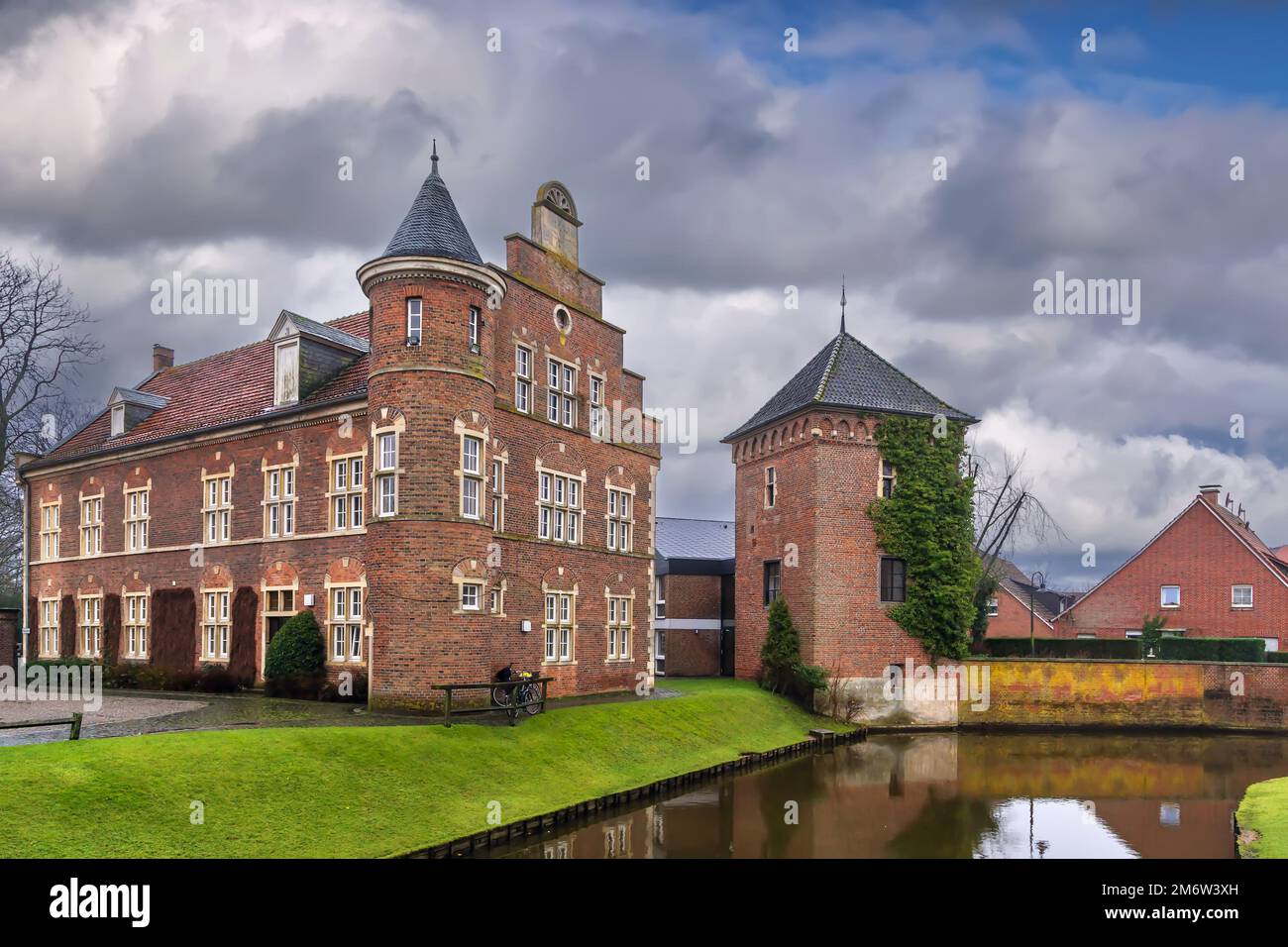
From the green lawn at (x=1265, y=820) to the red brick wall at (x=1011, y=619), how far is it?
32.7 metres

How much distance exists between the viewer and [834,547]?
118 ft

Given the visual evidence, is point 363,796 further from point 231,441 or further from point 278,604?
point 231,441

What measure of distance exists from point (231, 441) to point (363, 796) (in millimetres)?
16455

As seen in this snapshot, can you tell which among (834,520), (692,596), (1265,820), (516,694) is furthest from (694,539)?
(1265,820)

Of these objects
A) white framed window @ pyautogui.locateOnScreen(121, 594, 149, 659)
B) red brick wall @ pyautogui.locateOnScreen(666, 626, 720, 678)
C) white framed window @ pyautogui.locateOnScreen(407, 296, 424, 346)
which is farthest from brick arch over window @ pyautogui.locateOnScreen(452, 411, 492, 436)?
red brick wall @ pyautogui.locateOnScreen(666, 626, 720, 678)

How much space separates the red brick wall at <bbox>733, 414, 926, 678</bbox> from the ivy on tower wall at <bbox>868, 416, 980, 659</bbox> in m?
0.67

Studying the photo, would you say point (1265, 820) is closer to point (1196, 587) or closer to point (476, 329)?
point (476, 329)

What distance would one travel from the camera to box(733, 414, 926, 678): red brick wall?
35562 millimetres

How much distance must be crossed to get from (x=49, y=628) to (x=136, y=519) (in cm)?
750

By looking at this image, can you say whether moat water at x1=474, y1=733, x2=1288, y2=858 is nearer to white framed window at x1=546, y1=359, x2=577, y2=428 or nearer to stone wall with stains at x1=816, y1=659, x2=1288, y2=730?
stone wall with stains at x1=816, y1=659, x2=1288, y2=730

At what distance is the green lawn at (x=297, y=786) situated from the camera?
12961 mm

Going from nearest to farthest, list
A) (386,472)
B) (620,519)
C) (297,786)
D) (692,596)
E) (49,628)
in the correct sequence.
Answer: (297,786)
(386,472)
(620,519)
(49,628)
(692,596)
